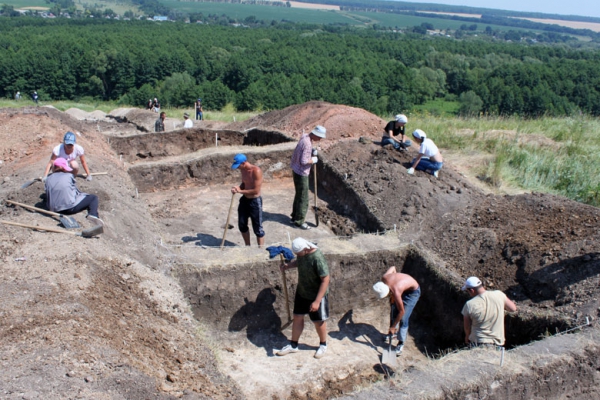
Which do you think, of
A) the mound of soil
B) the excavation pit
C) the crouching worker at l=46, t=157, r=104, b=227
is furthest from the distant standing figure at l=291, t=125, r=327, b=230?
the crouching worker at l=46, t=157, r=104, b=227

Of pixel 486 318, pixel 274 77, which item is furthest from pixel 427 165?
pixel 274 77

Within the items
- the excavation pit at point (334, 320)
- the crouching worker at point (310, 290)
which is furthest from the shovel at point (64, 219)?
the crouching worker at point (310, 290)

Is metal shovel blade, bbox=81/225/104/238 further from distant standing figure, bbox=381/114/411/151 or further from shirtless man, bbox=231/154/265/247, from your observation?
distant standing figure, bbox=381/114/411/151

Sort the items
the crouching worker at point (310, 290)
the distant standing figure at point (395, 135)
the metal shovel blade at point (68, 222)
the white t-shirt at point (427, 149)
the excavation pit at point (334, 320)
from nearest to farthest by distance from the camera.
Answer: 1. the crouching worker at point (310, 290)
2. the excavation pit at point (334, 320)
3. the metal shovel blade at point (68, 222)
4. the white t-shirt at point (427, 149)
5. the distant standing figure at point (395, 135)

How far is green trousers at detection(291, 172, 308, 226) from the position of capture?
363 inches

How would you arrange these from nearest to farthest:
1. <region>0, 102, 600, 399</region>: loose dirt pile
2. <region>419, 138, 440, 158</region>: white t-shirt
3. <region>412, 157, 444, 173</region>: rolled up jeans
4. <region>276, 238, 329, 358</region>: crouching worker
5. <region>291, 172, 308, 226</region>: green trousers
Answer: <region>0, 102, 600, 399</region>: loose dirt pile
<region>276, 238, 329, 358</region>: crouching worker
<region>291, 172, 308, 226</region>: green trousers
<region>419, 138, 440, 158</region>: white t-shirt
<region>412, 157, 444, 173</region>: rolled up jeans

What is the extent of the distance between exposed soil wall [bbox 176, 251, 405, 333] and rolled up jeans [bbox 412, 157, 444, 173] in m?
3.29

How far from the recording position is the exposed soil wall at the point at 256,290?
6.91 metres

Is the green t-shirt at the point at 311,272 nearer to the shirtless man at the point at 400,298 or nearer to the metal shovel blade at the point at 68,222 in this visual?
the shirtless man at the point at 400,298

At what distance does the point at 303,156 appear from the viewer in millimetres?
9000

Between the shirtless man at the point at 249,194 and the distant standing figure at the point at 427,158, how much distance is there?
11.4 feet

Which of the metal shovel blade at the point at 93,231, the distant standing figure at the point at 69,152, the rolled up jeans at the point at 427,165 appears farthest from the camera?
the rolled up jeans at the point at 427,165

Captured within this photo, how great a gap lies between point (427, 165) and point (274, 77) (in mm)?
46242

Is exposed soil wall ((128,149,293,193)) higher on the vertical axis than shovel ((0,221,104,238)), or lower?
lower
